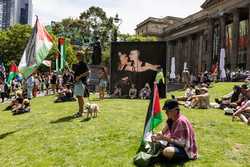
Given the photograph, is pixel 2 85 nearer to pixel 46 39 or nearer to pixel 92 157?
pixel 46 39

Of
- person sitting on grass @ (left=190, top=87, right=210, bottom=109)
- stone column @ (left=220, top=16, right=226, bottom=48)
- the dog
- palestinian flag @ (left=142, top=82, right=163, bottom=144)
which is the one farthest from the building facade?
palestinian flag @ (left=142, top=82, right=163, bottom=144)

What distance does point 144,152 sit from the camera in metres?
7.98

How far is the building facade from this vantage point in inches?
5999

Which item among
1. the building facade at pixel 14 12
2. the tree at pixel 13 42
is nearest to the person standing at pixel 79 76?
the tree at pixel 13 42

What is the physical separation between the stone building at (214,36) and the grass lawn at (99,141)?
37.3m

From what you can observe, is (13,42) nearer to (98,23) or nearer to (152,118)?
(98,23)

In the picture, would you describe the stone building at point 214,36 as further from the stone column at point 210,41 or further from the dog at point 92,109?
the dog at point 92,109

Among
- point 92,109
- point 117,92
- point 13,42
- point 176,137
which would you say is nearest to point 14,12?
point 13,42

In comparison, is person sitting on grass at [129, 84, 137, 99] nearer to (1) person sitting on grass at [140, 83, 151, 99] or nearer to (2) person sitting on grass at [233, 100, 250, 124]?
(1) person sitting on grass at [140, 83, 151, 99]

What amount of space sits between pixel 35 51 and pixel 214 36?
51231 mm

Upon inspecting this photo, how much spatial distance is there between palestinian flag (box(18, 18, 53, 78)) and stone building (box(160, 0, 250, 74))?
3756 cm

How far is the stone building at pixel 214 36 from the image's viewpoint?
5113cm

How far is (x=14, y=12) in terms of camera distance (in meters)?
166

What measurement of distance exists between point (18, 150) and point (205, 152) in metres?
4.49
